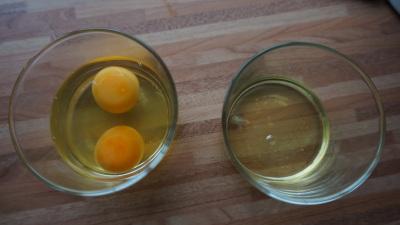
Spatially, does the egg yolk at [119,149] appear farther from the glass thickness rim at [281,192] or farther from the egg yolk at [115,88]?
the glass thickness rim at [281,192]

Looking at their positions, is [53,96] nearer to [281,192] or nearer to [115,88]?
[115,88]

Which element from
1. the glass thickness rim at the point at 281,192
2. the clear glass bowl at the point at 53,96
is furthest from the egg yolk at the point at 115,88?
the glass thickness rim at the point at 281,192

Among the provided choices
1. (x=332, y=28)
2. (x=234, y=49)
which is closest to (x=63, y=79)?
(x=234, y=49)

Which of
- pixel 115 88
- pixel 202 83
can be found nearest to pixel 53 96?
pixel 115 88

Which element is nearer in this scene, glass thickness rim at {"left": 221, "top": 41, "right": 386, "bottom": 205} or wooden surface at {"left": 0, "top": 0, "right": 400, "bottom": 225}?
glass thickness rim at {"left": 221, "top": 41, "right": 386, "bottom": 205}

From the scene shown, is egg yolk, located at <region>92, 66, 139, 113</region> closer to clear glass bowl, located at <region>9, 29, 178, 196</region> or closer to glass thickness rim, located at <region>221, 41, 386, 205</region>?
clear glass bowl, located at <region>9, 29, 178, 196</region>

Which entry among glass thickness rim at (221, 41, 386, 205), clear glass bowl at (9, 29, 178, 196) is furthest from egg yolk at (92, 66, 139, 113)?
glass thickness rim at (221, 41, 386, 205)
